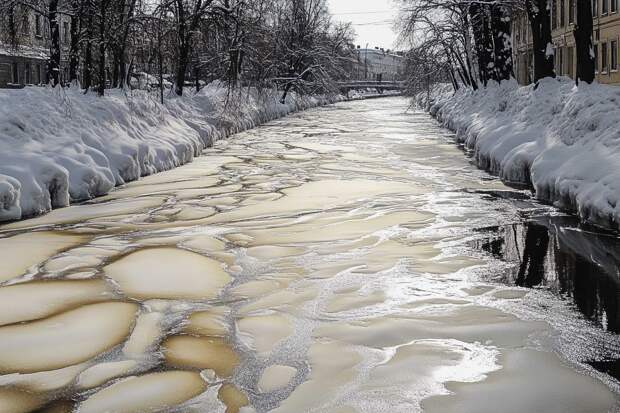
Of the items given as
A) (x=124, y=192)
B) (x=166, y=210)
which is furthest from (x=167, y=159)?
(x=166, y=210)

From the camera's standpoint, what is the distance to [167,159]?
15539 mm

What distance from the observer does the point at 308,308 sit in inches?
222

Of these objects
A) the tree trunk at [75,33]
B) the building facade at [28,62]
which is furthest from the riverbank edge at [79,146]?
the building facade at [28,62]

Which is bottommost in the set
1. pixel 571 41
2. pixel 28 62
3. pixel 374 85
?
pixel 28 62

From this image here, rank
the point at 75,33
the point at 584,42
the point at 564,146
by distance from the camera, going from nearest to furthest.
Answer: the point at 564,146 → the point at 584,42 → the point at 75,33

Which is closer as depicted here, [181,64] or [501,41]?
[501,41]

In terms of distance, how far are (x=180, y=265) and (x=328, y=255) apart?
149cm

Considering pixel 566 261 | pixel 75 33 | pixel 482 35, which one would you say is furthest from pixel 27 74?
pixel 566 261

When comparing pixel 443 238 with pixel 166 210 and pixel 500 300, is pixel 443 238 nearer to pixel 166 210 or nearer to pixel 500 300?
pixel 500 300

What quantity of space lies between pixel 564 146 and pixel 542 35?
7.73 m

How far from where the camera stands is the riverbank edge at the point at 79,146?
9.77m

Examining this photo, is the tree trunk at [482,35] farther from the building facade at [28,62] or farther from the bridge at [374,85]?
the bridge at [374,85]

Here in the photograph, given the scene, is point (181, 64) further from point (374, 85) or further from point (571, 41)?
point (374, 85)

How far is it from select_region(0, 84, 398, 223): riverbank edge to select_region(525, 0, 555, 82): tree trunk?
28.6ft
